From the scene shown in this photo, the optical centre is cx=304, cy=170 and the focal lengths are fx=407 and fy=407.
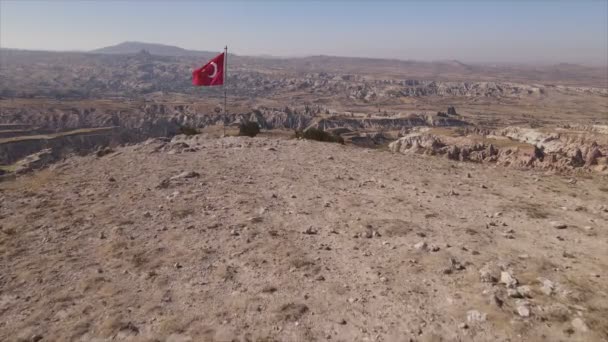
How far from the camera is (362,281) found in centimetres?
786

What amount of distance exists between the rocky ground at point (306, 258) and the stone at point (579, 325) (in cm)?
7

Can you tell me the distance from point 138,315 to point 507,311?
20.3ft

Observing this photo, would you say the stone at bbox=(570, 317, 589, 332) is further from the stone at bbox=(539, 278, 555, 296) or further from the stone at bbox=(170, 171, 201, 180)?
the stone at bbox=(170, 171, 201, 180)

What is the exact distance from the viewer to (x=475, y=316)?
651cm

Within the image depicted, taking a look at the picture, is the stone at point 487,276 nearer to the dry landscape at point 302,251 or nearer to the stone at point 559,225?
the dry landscape at point 302,251

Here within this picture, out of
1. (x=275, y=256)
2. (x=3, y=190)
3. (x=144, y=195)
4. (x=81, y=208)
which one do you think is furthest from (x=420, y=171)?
(x=3, y=190)

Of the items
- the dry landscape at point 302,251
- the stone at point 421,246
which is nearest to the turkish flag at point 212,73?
the dry landscape at point 302,251

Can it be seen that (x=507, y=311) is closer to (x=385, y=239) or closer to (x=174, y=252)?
(x=385, y=239)

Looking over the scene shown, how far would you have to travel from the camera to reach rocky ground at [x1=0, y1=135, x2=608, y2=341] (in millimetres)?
6625

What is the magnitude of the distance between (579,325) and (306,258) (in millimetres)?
4937

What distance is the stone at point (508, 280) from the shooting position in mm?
7309

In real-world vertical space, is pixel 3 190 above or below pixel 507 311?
below

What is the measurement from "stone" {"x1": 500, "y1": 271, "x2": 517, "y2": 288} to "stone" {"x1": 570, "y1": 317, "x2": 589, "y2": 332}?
1.17m

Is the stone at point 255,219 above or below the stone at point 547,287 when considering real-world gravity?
below
